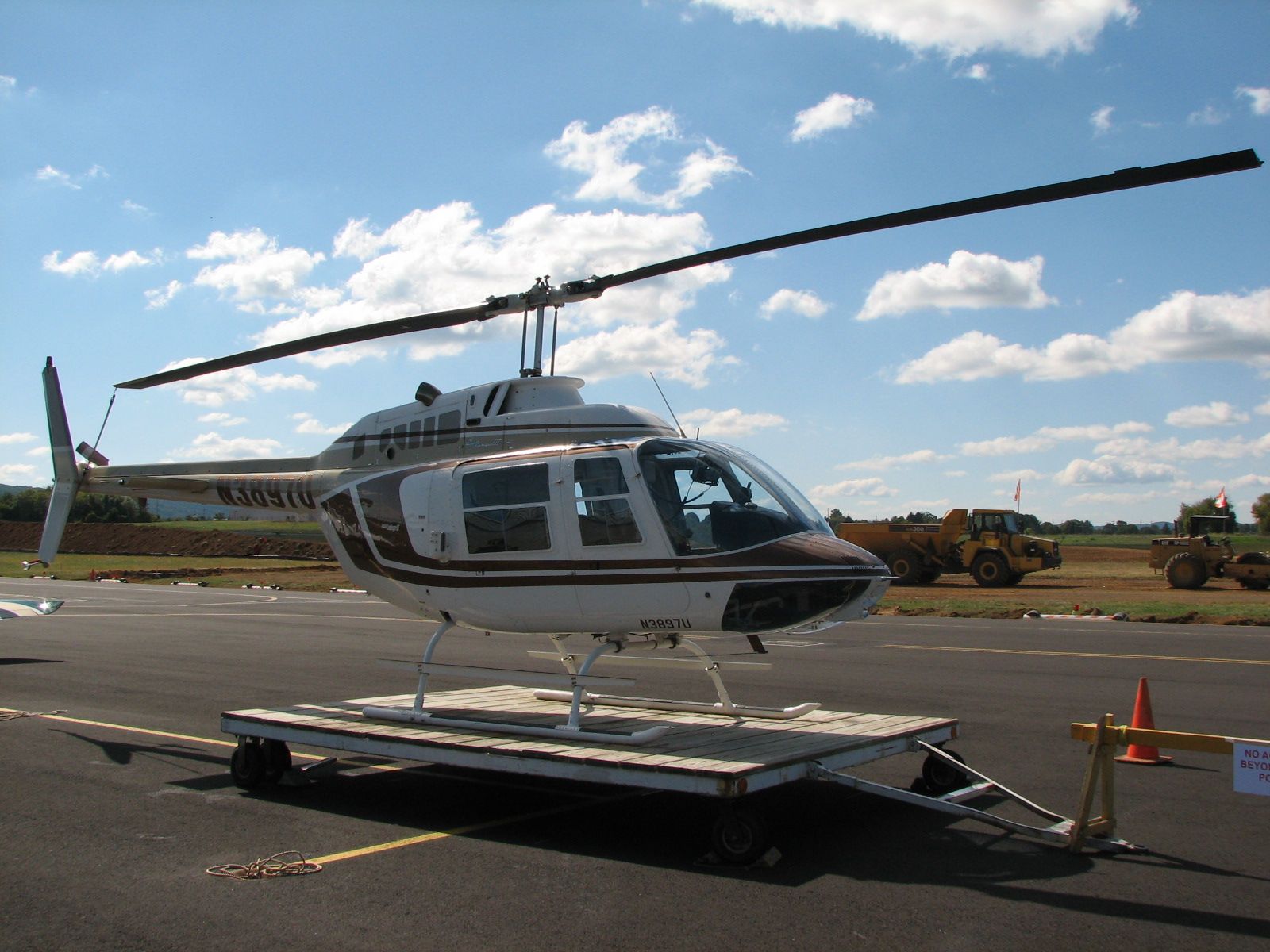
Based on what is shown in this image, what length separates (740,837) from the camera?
6.39m

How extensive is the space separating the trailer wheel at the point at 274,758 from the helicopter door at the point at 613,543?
2638mm

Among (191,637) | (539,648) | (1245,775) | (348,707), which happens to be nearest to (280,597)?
(191,637)

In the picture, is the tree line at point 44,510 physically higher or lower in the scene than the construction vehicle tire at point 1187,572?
higher

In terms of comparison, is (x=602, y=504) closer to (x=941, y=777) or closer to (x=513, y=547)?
(x=513, y=547)

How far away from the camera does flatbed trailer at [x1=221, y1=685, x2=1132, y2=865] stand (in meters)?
6.46

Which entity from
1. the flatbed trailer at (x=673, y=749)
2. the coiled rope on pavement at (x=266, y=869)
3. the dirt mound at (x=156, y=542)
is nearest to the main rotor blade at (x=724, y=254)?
the flatbed trailer at (x=673, y=749)

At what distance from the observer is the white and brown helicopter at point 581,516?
7578 mm

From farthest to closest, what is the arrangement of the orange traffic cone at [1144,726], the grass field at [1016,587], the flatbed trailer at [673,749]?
the grass field at [1016,587], the orange traffic cone at [1144,726], the flatbed trailer at [673,749]

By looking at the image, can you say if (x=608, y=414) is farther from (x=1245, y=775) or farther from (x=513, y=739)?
(x=1245, y=775)

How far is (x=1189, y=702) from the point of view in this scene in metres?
12.0

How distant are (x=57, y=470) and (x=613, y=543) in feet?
31.6

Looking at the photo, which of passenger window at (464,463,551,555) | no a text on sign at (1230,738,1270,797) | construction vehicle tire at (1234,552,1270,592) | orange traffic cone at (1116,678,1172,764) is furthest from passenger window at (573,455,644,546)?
construction vehicle tire at (1234,552,1270,592)

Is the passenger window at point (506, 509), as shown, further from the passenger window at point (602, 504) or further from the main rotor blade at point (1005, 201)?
the main rotor blade at point (1005, 201)

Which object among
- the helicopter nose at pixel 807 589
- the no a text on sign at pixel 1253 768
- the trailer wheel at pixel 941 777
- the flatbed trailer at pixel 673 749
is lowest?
the trailer wheel at pixel 941 777
